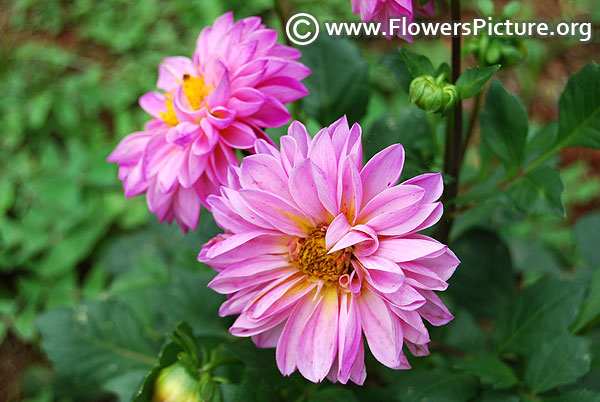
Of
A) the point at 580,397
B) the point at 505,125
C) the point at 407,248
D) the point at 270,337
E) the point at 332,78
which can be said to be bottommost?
the point at 580,397

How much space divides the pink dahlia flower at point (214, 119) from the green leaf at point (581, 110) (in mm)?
388

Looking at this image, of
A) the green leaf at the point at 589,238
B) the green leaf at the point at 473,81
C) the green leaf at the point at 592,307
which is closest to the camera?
the green leaf at the point at 473,81

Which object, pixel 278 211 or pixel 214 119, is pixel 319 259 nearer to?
pixel 278 211

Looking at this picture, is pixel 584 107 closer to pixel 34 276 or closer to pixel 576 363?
pixel 576 363

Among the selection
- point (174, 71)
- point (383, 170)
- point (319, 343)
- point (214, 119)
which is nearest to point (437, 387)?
point (319, 343)

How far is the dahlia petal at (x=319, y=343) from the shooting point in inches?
24.0

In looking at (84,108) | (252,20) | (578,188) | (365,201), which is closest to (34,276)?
(84,108)

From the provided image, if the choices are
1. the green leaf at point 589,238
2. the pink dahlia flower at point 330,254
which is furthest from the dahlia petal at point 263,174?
the green leaf at point 589,238

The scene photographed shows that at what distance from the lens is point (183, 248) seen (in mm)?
1294

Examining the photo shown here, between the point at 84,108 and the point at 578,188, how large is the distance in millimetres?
1746

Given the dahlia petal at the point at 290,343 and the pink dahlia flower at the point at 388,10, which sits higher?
the pink dahlia flower at the point at 388,10

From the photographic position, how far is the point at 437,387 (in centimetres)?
82

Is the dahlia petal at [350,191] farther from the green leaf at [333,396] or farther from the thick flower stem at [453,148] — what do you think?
the green leaf at [333,396]

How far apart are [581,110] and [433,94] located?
0.99ft
